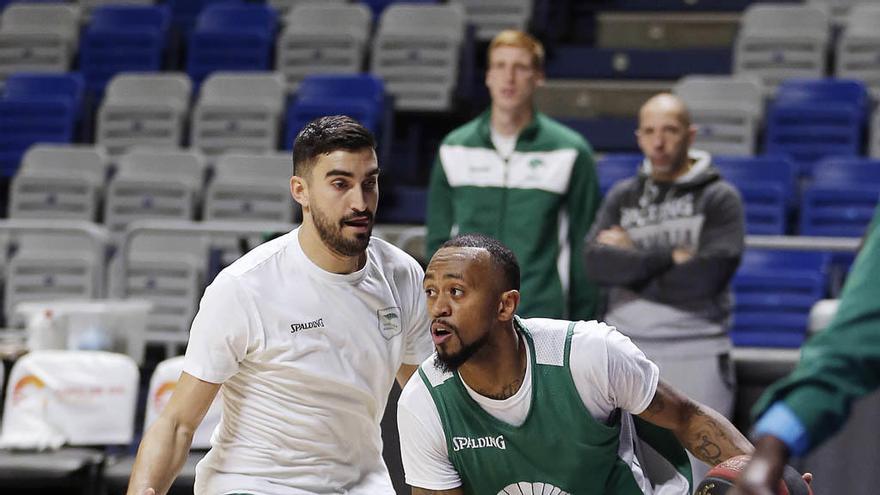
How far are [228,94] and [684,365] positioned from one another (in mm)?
5786

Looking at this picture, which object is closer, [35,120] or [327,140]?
[327,140]

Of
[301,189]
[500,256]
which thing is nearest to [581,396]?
[500,256]

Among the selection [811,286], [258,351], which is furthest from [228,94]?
[258,351]

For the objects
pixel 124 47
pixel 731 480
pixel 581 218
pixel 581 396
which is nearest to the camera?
pixel 731 480

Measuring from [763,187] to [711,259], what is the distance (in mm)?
2907

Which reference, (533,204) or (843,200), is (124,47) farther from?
(533,204)

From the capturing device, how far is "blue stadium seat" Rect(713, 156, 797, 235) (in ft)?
26.8

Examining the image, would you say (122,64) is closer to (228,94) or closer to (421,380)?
(228,94)

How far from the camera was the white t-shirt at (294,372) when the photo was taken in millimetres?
3777

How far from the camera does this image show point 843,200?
8.12m

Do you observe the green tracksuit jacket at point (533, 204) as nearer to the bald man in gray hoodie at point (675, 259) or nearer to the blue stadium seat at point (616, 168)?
the bald man in gray hoodie at point (675, 259)

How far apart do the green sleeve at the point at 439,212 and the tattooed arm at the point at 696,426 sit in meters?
2.15

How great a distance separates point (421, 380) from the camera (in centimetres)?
372

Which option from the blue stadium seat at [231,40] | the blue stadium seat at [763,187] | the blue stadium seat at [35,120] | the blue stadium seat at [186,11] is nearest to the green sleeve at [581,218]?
the blue stadium seat at [763,187]
